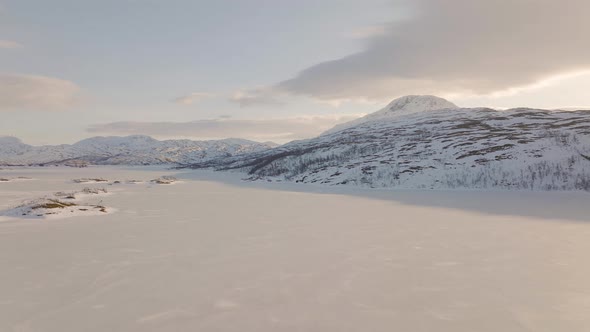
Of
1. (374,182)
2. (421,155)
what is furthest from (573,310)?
(421,155)

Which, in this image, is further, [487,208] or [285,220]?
[487,208]

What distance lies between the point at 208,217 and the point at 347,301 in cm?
1246

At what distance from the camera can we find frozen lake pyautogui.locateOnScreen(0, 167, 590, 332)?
228 inches

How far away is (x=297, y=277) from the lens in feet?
26.2

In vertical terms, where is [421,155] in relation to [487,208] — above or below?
above

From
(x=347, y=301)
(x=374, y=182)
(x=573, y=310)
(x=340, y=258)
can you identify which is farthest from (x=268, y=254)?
(x=374, y=182)

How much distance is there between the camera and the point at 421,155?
5566cm

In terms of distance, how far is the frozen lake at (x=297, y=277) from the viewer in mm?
5793

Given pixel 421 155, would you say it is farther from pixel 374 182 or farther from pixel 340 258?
pixel 340 258

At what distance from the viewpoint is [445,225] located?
573 inches

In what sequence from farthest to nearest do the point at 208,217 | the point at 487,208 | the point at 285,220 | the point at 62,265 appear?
the point at 487,208
the point at 208,217
the point at 285,220
the point at 62,265

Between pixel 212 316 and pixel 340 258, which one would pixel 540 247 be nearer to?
pixel 340 258

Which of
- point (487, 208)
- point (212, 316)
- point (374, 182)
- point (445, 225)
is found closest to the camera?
point (212, 316)

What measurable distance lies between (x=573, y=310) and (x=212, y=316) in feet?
21.2
